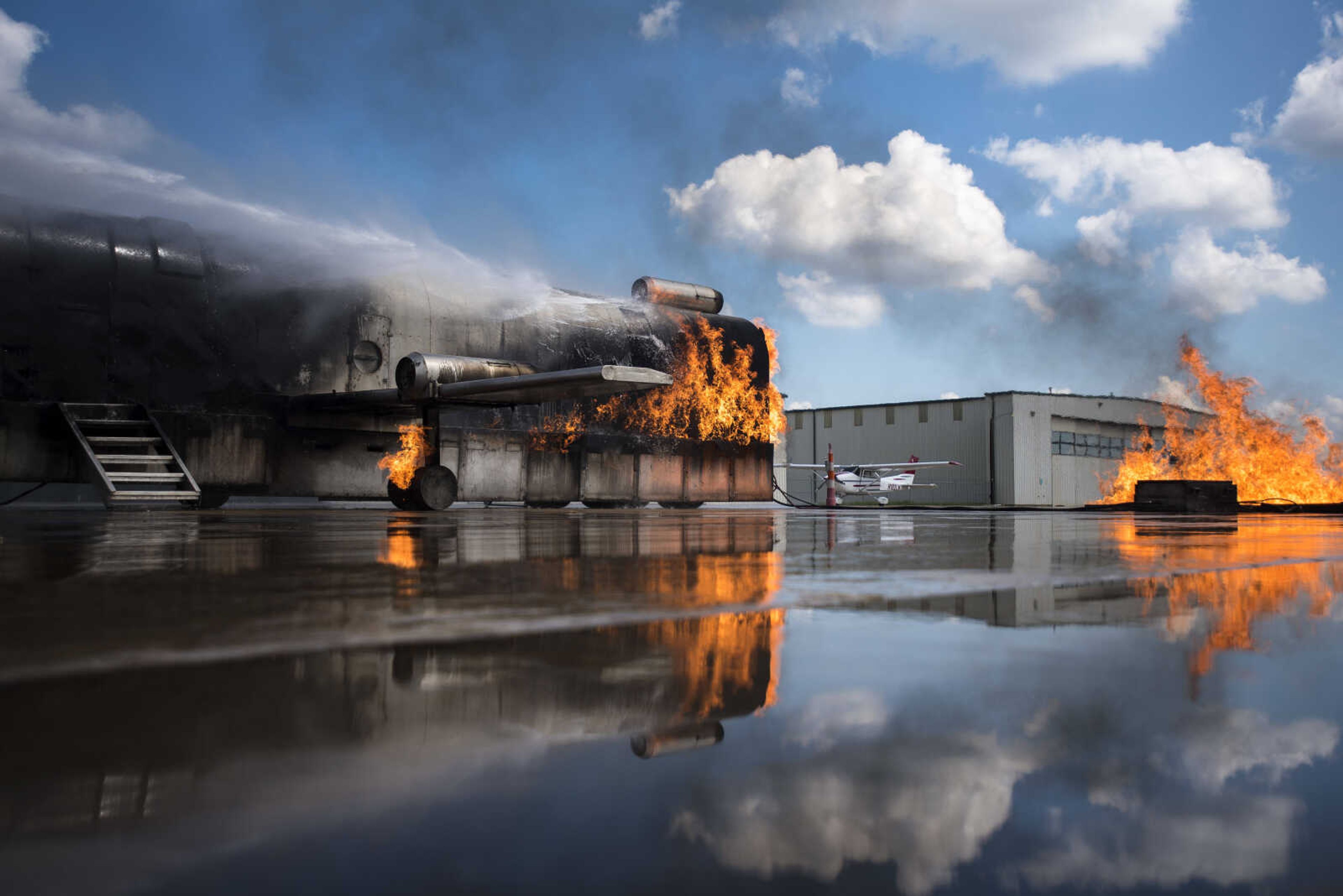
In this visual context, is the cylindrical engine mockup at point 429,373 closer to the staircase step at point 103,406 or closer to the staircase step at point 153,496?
the staircase step at point 153,496

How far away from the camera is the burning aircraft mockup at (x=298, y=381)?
13352 mm

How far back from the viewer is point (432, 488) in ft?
51.1

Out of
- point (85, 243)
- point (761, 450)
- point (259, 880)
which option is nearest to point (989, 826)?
point (259, 880)

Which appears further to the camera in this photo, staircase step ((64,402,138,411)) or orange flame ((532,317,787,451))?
orange flame ((532,317,787,451))

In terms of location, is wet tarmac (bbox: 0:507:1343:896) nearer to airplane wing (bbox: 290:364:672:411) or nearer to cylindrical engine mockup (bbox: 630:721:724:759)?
cylindrical engine mockup (bbox: 630:721:724:759)

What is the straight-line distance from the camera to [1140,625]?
2.42 meters

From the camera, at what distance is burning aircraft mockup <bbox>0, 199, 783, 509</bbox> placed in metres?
13.4

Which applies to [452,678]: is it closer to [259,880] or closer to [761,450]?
[259,880]

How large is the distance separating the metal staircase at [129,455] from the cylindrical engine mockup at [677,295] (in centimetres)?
1195

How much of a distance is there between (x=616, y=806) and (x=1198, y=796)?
26.4 inches

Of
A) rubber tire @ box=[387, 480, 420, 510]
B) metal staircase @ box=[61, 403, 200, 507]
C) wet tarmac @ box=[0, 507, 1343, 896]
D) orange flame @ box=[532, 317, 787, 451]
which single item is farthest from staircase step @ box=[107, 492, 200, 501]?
wet tarmac @ box=[0, 507, 1343, 896]

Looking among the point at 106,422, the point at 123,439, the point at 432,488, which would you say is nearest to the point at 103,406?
the point at 106,422

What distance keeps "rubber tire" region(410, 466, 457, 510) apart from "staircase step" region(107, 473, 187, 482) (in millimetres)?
3740

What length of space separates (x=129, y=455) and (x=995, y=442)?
37894 mm
